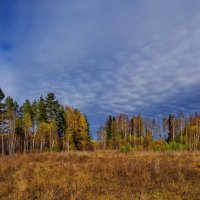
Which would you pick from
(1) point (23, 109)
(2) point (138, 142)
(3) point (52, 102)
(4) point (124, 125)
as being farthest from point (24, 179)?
(4) point (124, 125)

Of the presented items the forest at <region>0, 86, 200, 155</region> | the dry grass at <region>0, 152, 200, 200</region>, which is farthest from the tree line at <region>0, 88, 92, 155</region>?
the dry grass at <region>0, 152, 200, 200</region>

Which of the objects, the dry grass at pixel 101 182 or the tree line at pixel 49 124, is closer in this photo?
the dry grass at pixel 101 182

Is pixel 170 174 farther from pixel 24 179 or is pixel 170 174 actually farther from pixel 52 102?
pixel 52 102

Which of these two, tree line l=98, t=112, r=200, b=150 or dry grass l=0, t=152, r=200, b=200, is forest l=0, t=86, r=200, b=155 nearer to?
tree line l=98, t=112, r=200, b=150

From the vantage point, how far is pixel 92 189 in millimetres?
10203

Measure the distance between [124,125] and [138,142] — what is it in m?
10.3

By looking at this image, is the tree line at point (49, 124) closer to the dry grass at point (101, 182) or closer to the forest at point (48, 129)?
the forest at point (48, 129)

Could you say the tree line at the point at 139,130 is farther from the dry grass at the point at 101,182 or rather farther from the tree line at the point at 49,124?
the dry grass at the point at 101,182

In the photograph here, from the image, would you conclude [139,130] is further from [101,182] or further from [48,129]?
[101,182]

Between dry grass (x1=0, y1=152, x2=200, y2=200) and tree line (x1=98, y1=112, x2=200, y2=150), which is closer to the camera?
dry grass (x1=0, y1=152, x2=200, y2=200)

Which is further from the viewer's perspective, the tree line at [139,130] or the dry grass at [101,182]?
the tree line at [139,130]

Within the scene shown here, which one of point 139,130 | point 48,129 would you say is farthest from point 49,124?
point 139,130

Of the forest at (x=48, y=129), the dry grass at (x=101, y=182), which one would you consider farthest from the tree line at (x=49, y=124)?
the dry grass at (x=101, y=182)

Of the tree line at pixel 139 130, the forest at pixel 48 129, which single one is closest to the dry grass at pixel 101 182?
the forest at pixel 48 129
